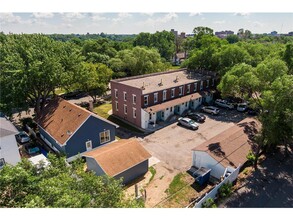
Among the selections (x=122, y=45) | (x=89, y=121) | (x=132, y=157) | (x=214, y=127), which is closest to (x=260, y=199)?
(x=132, y=157)

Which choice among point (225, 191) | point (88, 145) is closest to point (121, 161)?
point (88, 145)

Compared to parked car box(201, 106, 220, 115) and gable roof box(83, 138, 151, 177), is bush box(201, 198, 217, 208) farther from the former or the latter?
parked car box(201, 106, 220, 115)

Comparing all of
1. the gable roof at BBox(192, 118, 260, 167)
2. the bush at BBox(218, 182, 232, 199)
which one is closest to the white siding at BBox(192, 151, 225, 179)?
the gable roof at BBox(192, 118, 260, 167)

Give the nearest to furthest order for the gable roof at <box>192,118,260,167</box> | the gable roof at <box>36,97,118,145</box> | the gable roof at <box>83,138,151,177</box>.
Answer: the gable roof at <box>83,138,151,177</box> < the gable roof at <box>192,118,260,167</box> < the gable roof at <box>36,97,118,145</box>

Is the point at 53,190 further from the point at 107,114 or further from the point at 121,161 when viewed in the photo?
the point at 107,114

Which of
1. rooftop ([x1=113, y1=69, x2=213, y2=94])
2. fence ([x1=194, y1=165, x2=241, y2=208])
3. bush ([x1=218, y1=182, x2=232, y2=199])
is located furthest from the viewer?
rooftop ([x1=113, y1=69, x2=213, y2=94])

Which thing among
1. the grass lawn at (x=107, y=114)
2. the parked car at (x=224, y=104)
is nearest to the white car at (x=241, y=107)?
the parked car at (x=224, y=104)
